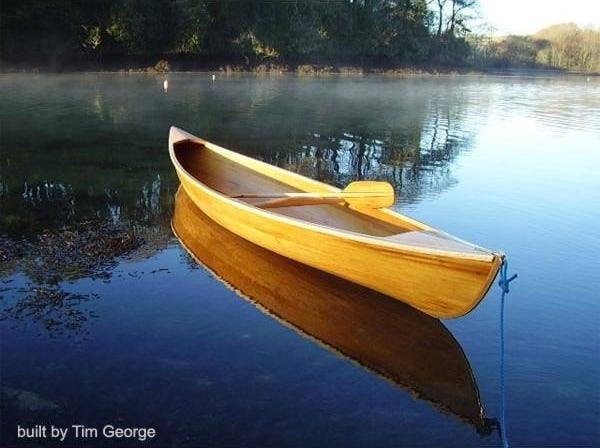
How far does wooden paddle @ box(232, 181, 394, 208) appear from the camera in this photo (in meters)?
8.22

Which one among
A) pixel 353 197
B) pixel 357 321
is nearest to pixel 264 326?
pixel 357 321

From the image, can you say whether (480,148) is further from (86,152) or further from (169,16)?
(169,16)

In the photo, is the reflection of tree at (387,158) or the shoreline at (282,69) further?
the shoreline at (282,69)

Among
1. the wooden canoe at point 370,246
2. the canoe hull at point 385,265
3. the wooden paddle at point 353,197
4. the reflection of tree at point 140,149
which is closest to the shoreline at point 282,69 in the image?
the reflection of tree at point 140,149

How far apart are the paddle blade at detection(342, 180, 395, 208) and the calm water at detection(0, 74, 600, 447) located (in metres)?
1.36

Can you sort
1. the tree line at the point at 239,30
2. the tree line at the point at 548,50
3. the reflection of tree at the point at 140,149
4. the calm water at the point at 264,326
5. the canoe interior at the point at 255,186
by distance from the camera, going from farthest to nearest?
the tree line at the point at 548,50 → the tree line at the point at 239,30 → the reflection of tree at the point at 140,149 → the canoe interior at the point at 255,186 → the calm water at the point at 264,326

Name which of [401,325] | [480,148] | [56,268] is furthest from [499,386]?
[480,148]

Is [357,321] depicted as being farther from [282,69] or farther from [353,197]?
[282,69]

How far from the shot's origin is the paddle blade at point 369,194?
322 inches

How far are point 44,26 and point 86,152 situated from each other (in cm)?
3180

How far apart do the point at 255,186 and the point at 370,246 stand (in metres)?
4.85

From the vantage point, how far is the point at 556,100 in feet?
124

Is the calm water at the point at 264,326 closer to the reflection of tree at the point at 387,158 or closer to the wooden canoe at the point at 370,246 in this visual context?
the reflection of tree at the point at 387,158

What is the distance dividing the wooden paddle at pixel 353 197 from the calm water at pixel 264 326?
102cm
